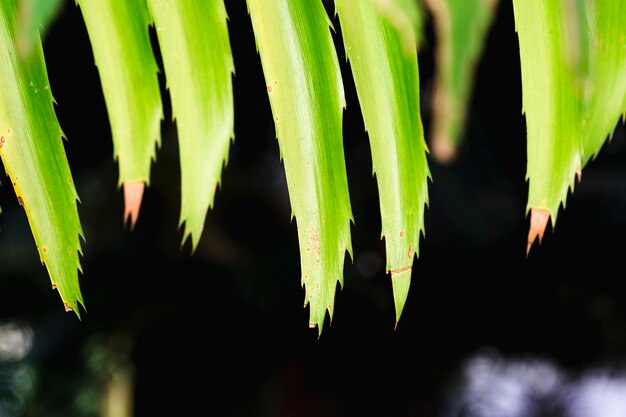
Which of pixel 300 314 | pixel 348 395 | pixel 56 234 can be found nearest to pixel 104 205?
pixel 300 314

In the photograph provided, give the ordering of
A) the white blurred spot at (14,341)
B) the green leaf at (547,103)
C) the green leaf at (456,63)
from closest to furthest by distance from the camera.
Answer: the green leaf at (456,63)
the green leaf at (547,103)
the white blurred spot at (14,341)

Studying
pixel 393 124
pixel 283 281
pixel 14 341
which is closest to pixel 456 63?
pixel 393 124

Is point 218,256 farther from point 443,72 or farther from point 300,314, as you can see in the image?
point 443,72

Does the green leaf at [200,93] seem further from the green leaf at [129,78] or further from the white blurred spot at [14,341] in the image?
the white blurred spot at [14,341]

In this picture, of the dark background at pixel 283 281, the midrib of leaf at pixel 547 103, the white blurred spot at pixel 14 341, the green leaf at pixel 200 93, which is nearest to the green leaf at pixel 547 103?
the midrib of leaf at pixel 547 103

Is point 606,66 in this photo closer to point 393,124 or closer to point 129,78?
point 393,124

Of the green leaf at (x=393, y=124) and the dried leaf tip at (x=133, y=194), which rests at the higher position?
the green leaf at (x=393, y=124)
